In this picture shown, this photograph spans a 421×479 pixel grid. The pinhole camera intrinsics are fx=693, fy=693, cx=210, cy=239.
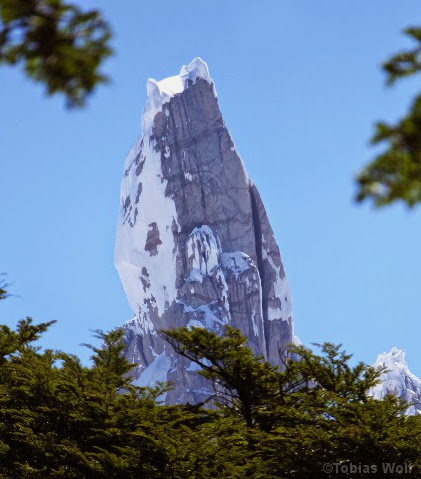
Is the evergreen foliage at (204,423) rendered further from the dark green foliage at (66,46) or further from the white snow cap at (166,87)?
the white snow cap at (166,87)

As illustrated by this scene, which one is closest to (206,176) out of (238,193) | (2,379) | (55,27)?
(238,193)

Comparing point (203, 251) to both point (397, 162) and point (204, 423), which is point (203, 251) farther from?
point (397, 162)

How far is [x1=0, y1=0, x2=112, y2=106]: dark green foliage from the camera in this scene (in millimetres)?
3453

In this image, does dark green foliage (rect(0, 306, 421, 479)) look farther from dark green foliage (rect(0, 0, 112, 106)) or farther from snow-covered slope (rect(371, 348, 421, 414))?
snow-covered slope (rect(371, 348, 421, 414))

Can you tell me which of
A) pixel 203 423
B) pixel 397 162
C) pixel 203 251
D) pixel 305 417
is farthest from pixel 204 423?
pixel 203 251

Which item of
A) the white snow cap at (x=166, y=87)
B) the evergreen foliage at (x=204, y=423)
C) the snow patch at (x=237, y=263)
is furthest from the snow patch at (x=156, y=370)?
the evergreen foliage at (x=204, y=423)

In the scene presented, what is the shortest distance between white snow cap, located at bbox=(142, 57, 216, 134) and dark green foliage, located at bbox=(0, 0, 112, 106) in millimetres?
113582

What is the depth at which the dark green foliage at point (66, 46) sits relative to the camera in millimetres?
3453

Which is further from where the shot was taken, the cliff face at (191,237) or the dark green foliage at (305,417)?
the cliff face at (191,237)

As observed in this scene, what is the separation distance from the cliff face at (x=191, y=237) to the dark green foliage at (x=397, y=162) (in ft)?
314

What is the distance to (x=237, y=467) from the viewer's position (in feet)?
39.5

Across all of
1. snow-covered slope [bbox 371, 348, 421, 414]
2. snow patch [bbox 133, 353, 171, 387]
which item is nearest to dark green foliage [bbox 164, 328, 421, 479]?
snow patch [bbox 133, 353, 171, 387]

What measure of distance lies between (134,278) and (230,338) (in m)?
100

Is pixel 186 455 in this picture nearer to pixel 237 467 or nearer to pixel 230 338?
pixel 237 467
